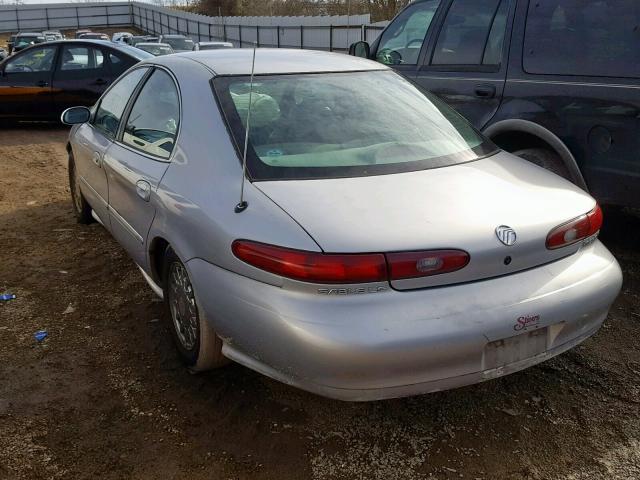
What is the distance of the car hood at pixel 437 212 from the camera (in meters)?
2.36

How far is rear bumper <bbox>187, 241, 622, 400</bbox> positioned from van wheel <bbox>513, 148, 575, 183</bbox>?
6.75 ft

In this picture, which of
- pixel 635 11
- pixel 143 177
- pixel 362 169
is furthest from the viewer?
pixel 635 11

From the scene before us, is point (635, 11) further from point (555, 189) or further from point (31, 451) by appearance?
point (31, 451)

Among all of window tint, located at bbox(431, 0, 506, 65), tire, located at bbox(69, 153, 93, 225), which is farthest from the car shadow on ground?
window tint, located at bbox(431, 0, 506, 65)

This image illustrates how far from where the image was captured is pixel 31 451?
262 cm

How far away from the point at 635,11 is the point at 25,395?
4.14 metres

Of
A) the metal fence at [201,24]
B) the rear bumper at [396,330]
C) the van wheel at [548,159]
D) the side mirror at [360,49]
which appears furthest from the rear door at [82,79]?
the metal fence at [201,24]

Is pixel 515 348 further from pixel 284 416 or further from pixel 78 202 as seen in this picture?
pixel 78 202

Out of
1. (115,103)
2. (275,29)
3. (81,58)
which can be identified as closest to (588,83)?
(115,103)

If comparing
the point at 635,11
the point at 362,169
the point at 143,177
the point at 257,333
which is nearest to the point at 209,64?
the point at 143,177

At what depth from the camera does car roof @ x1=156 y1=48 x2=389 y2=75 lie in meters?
3.42

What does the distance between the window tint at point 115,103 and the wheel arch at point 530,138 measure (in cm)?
260

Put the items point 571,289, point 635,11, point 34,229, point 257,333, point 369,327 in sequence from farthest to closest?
point 34,229 → point 635,11 → point 571,289 → point 257,333 → point 369,327

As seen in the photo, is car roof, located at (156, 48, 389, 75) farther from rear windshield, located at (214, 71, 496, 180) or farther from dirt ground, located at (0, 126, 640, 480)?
dirt ground, located at (0, 126, 640, 480)
